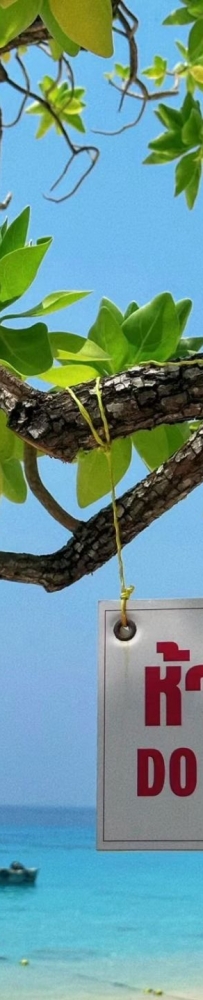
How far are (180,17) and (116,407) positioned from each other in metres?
0.55

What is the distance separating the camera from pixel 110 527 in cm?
42

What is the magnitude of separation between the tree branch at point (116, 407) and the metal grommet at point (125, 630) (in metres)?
0.07

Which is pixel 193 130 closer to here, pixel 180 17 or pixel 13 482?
pixel 180 17

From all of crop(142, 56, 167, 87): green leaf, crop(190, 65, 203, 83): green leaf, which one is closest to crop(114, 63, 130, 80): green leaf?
crop(142, 56, 167, 87): green leaf

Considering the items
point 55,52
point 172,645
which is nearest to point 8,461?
point 172,645

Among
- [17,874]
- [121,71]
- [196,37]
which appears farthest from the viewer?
[17,874]

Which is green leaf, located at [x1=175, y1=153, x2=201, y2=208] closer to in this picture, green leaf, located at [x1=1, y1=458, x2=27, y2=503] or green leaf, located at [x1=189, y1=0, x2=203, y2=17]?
green leaf, located at [x1=189, y1=0, x2=203, y2=17]

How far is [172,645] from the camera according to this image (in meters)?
0.38

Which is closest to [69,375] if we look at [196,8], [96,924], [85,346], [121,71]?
[85,346]

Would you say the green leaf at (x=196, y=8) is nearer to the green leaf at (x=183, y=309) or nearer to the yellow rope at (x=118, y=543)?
the green leaf at (x=183, y=309)

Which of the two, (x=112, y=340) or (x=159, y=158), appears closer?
(x=112, y=340)

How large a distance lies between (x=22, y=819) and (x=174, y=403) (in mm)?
10102

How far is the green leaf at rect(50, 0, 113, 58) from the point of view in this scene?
28 cm

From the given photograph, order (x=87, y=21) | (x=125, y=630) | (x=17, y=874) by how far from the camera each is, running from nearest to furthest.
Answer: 1. (x=87, y=21)
2. (x=125, y=630)
3. (x=17, y=874)
